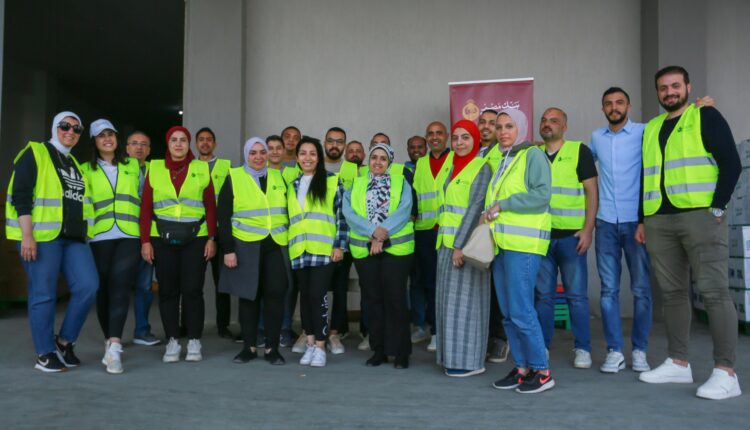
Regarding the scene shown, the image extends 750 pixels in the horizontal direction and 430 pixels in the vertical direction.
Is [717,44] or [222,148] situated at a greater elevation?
[717,44]

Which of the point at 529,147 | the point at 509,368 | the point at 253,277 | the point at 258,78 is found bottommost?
the point at 509,368

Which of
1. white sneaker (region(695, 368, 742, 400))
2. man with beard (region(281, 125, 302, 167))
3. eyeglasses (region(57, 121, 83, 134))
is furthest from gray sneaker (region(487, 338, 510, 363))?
eyeglasses (region(57, 121, 83, 134))

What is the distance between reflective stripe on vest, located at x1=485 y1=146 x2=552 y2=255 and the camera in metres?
3.18

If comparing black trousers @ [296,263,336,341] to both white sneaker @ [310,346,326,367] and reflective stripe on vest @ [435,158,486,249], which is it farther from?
reflective stripe on vest @ [435,158,486,249]

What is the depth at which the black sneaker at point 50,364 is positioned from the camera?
12.1ft

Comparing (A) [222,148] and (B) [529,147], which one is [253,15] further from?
(B) [529,147]

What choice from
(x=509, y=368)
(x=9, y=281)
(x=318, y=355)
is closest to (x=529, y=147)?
(x=509, y=368)

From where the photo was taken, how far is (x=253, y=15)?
20.9 ft

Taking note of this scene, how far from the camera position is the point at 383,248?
382 cm

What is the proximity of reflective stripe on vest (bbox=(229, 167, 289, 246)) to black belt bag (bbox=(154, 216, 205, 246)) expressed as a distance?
282 millimetres

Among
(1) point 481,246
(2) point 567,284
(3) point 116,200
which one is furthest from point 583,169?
(3) point 116,200

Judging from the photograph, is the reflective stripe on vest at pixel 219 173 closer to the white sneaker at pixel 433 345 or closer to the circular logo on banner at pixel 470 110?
the white sneaker at pixel 433 345

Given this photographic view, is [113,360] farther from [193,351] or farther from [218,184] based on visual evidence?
[218,184]

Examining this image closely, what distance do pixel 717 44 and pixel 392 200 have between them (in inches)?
182
